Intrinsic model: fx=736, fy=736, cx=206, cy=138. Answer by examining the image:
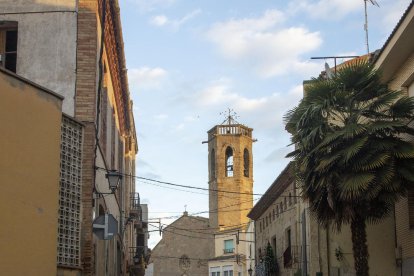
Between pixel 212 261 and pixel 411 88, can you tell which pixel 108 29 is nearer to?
pixel 411 88

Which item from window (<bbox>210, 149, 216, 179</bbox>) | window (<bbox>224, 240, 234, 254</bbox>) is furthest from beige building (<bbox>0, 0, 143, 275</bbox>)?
window (<bbox>210, 149, 216, 179</bbox>)

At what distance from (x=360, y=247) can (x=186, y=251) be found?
60.0 metres

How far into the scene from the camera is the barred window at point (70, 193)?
12820 millimetres

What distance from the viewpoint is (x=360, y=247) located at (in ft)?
54.7

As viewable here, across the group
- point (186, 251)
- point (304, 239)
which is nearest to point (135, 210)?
point (304, 239)

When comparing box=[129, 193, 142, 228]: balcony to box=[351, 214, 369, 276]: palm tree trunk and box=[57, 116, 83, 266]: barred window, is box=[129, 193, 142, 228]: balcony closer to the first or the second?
box=[351, 214, 369, 276]: palm tree trunk

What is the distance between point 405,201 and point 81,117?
8.10 metres

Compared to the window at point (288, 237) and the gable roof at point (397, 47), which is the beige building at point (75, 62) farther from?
the window at point (288, 237)

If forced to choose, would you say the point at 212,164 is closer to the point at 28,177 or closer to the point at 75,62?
the point at 75,62

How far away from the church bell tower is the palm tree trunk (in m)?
54.6

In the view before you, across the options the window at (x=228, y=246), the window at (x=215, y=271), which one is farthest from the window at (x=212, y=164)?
the window at (x=215, y=271)

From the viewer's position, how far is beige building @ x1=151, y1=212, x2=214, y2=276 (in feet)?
246

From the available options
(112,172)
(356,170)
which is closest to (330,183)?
(356,170)

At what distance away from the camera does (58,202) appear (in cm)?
1189
